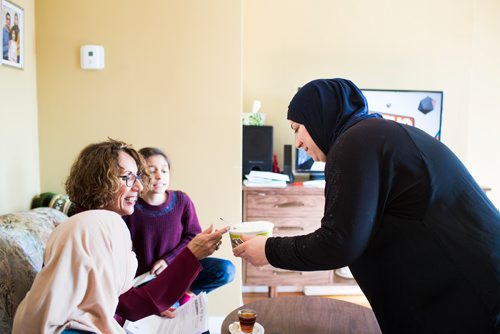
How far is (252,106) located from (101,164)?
7.33 ft

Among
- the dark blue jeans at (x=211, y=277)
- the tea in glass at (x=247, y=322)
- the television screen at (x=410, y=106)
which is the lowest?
the dark blue jeans at (x=211, y=277)

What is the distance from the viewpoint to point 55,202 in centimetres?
213

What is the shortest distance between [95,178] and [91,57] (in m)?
1.37

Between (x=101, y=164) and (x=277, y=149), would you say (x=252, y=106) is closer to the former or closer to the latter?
(x=277, y=149)

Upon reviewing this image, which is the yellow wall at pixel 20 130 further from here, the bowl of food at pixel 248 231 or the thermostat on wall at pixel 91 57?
the bowl of food at pixel 248 231

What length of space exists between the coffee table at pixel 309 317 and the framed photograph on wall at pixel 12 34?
1550 millimetres

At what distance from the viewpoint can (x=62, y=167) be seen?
7.91ft

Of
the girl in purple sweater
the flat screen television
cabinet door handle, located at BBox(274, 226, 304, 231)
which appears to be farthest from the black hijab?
the flat screen television

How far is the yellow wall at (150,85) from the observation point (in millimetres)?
2357

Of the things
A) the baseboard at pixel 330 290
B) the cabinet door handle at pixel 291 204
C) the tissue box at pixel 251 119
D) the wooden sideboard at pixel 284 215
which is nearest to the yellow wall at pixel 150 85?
the wooden sideboard at pixel 284 215

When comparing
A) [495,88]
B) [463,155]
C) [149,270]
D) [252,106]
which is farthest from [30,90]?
[495,88]

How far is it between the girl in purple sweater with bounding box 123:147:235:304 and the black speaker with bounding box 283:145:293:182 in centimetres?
123

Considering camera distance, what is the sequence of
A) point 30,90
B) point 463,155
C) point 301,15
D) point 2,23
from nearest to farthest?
1. point 2,23
2. point 30,90
3. point 301,15
4. point 463,155

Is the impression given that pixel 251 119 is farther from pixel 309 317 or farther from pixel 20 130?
pixel 309 317
